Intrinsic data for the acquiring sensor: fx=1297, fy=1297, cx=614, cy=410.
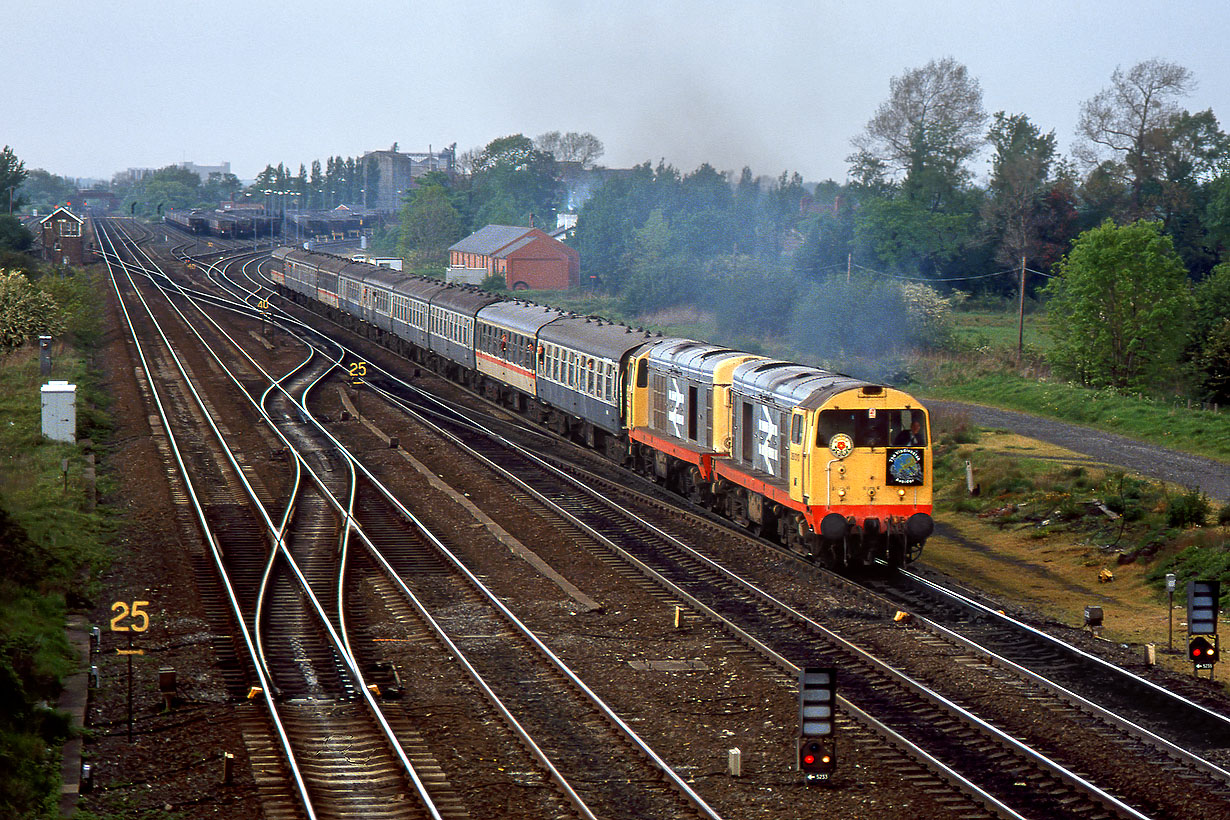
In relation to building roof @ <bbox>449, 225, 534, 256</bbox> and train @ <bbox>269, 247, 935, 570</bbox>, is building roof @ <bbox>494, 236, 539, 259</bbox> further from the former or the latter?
train @ <bbox>269, 247, 935, 570</bbox>

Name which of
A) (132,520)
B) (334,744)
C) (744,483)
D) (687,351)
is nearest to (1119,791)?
(334,744)

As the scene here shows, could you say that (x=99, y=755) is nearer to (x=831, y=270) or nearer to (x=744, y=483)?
(x=744, y=483)

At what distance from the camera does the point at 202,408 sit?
134 ft

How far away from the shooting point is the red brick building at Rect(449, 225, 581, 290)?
95.6 meters

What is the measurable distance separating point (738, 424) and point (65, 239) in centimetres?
8994

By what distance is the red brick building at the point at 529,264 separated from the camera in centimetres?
9556

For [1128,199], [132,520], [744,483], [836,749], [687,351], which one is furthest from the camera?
[1128,199]

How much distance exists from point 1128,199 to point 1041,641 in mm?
70556

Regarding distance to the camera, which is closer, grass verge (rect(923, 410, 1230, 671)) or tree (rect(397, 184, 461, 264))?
grass verge (rect(923, 410, 1230, 671))

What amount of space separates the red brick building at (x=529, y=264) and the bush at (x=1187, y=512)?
7390 cm

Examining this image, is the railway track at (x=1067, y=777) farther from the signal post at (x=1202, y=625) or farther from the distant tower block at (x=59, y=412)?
Answer: the distant tower block at (x=59, y=412)

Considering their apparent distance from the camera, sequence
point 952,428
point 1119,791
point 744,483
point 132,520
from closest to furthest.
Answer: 1. point 1119,791
2. point 744,483
3. point 132,520
4. point 952,428

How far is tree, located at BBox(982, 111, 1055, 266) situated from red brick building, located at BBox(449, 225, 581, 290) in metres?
30.8

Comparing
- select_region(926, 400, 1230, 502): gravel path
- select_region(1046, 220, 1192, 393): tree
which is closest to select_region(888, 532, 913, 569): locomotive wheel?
select_region(926, 400, 1230, 502): gravel path
